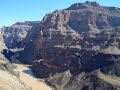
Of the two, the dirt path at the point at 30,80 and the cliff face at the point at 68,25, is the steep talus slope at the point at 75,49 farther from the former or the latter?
the dirt path at the point at 30,80

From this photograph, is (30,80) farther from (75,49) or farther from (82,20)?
(82,20)

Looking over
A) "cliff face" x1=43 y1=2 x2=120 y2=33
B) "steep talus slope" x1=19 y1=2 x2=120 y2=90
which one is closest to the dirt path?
"steep talus slope" x1=19 y1=2 x2=120 y2=90

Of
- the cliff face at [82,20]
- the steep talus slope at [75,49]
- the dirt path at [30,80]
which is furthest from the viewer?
the cliff face at [82,20]

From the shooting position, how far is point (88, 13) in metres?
186

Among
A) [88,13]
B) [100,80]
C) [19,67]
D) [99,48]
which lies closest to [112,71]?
[100,80]

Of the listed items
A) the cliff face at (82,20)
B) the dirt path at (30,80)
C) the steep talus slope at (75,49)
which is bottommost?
the dirt path at (30,80)

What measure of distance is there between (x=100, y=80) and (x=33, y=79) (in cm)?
3167

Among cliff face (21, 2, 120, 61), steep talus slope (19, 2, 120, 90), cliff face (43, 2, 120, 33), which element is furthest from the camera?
cliff face (43, 2, 120, 33)

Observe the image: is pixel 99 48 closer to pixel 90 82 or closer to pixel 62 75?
pixel 62 75

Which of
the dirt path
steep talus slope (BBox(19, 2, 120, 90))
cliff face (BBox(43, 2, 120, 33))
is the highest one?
cliff face (BBox(43, 2, 120, 33))

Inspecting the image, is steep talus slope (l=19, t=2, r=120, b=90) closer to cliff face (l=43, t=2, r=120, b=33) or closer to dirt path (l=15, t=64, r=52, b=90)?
cliff face (l=43, t=2, r=120, b=33)

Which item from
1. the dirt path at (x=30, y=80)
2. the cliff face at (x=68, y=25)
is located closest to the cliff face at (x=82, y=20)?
the cliff face at (x=68, y=25)

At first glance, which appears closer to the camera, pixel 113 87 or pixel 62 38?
pixel 113 87

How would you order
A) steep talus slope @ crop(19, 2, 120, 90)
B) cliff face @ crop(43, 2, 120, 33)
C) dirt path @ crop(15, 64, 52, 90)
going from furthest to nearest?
cliff face @ crop(43, 2, 120, 33) → dirt path @ crop(15, 64, 52, 90) → steep talus slope @ crop(19, 2, 120, 90)
